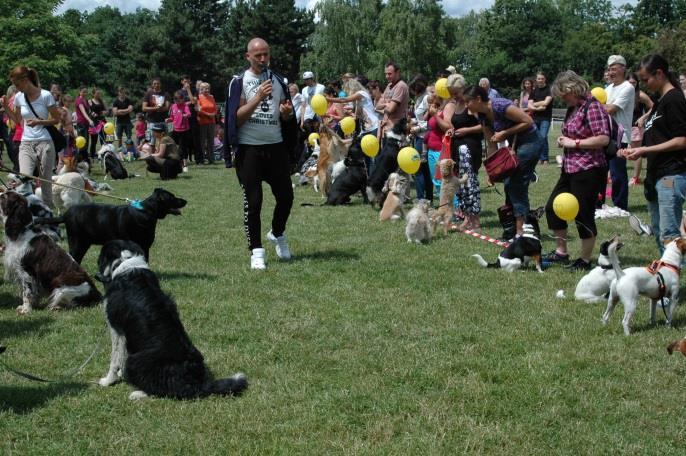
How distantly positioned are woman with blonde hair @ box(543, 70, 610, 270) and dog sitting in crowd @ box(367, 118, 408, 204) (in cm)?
444

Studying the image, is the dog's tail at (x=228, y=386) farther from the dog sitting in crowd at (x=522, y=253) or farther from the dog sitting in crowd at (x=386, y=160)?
the dog sitting in crowd at (x=386, y=160)

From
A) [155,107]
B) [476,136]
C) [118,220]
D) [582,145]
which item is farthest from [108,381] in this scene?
[155,107]

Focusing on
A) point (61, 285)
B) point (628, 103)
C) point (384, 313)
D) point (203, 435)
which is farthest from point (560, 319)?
point (628, 103)

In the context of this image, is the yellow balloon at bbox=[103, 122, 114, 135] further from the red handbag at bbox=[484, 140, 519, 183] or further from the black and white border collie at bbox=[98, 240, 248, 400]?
the black and white border collie at bbox=[98, 240, 248, 400]

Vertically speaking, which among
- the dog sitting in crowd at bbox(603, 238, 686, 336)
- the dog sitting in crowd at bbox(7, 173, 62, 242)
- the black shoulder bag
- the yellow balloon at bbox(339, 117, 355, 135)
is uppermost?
the yellow balloon at bbox(339, 117, 355, 135)

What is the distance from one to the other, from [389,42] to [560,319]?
2054 inches

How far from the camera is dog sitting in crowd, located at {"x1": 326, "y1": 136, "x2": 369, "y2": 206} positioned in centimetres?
1220

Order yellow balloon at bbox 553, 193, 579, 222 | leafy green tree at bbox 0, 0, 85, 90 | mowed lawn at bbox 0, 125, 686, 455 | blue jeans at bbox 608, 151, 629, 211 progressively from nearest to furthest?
mowed lawn at bbox 0, 125, 686, 455 → yellow balloon at bbox 553, 193, 579, 222 → blue jeans at bbox 608, 151, 629, 211 → leafy green tree at bbox 0, 0, 85, 90

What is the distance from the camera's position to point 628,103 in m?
9.40

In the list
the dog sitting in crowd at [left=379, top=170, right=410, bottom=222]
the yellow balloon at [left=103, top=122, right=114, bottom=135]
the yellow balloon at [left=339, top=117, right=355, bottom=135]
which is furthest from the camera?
the yellow balloon at [left=103, top=122, right=114, bottom=135]

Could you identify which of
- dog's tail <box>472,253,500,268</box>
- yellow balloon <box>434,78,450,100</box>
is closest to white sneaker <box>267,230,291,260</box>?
dog's tail <box>472,253,500,268</box>

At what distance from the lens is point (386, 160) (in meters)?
11.3

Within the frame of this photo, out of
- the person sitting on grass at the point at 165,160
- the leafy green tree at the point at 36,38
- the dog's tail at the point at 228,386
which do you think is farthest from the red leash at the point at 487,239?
the leafy green tree at the point at 36,38

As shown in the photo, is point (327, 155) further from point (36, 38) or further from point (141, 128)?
point (36, 38)
